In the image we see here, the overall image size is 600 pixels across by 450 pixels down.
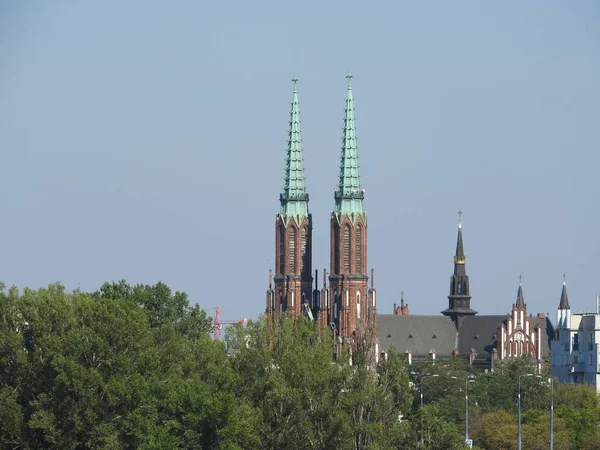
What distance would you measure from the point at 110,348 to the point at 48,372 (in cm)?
319

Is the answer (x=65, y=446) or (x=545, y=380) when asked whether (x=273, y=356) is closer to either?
(x=65, y=446)

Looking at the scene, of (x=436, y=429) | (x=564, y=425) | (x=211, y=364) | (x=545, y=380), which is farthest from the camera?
(x=545, y=380)

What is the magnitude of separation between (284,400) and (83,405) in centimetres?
936

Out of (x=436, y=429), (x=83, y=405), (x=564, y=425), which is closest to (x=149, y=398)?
(x=83, y=405)

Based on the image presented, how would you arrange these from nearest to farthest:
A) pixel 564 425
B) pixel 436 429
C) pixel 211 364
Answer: pixel 436 429
pixel 211 364
pixel 564 425

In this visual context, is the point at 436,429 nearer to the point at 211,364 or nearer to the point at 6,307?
the point at 211,364

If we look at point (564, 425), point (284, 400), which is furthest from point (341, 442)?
point (564, 425)

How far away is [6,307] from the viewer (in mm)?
123625

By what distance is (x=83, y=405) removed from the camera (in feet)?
374

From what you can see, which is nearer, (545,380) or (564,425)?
(564,425)

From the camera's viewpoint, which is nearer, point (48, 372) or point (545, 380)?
point (48, 372)

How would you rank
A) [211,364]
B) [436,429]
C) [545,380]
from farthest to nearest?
[545,380]
[211,364]
[436,429]

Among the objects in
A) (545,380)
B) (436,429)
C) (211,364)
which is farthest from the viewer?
(545,380)

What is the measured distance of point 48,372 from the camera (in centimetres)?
11688
